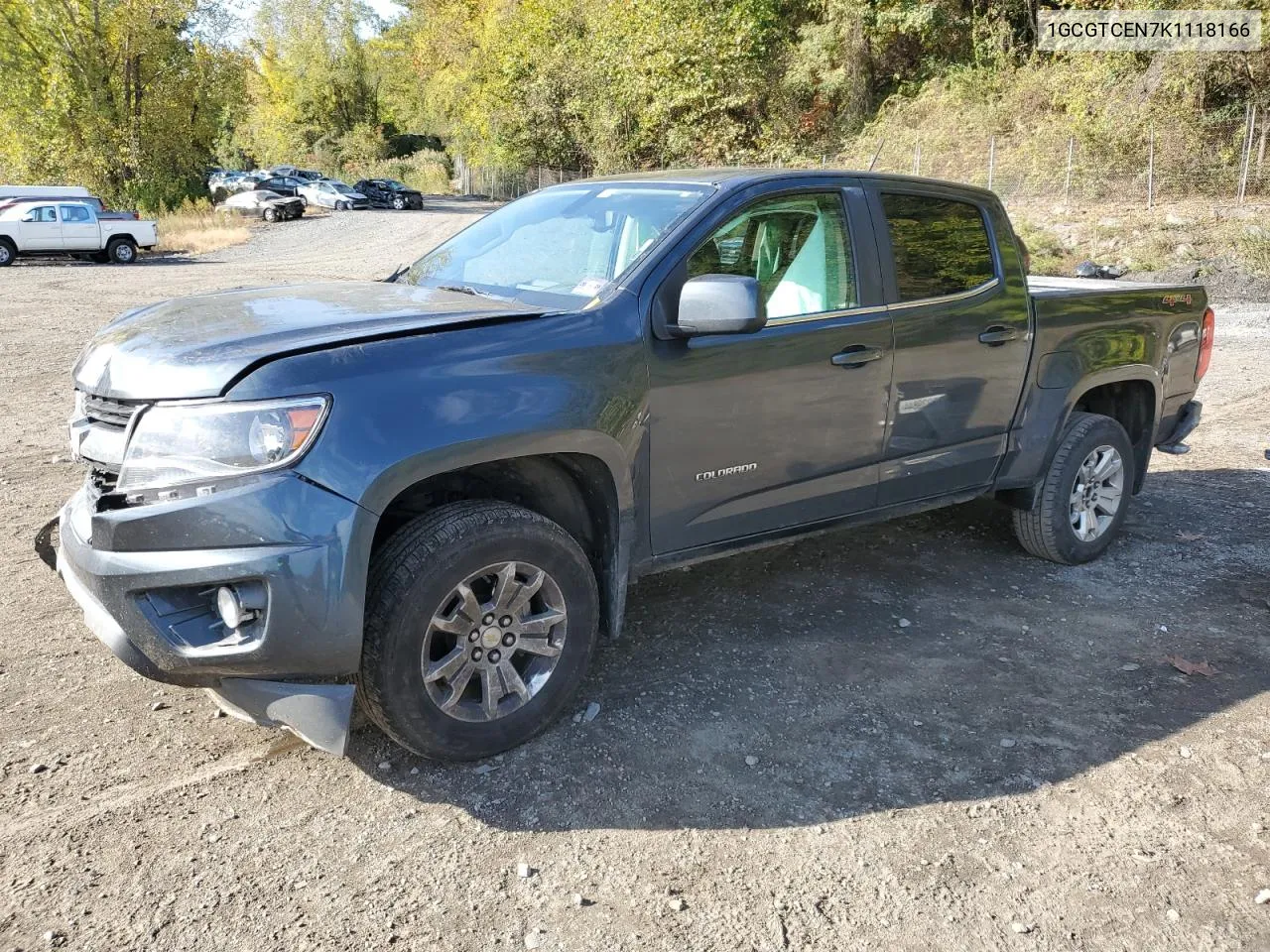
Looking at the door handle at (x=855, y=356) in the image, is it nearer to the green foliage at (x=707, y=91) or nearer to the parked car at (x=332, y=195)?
the green foliage at (x=707, y=91)

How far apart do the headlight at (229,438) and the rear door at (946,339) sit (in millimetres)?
2454

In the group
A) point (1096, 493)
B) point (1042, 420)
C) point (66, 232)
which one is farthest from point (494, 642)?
point (66, 232)

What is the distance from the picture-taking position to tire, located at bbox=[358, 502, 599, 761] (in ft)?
10.1

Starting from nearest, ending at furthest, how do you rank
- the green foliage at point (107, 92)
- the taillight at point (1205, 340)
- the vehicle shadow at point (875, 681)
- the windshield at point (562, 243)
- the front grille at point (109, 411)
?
the front grille at point (109, 411) → the vehicle shadow at point (875, 681) → the windshield at point (562, 243) → the taillight at point (1205, 340) → the green foliage at point (107, 92)

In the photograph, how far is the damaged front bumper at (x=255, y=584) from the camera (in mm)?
2824

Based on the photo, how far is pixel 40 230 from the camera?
2391 centimetres

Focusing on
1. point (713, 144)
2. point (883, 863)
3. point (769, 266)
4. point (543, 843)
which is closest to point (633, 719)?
point (543, 843)

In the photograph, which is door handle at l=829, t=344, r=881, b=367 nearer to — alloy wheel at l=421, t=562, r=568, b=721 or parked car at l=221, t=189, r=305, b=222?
alloy wheel at l=421, t=562, r=568, b=721

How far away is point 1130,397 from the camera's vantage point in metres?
5.59

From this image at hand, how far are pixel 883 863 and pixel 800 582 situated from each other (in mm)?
2104

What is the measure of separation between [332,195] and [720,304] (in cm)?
4444

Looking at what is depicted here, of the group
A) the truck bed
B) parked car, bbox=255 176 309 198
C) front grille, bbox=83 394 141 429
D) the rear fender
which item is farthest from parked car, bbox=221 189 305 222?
front grille, bbox=83 394 141 429

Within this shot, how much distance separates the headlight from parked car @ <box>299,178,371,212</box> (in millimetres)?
44024

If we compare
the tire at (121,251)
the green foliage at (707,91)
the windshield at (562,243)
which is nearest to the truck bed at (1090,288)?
the windshield at (562,243)
